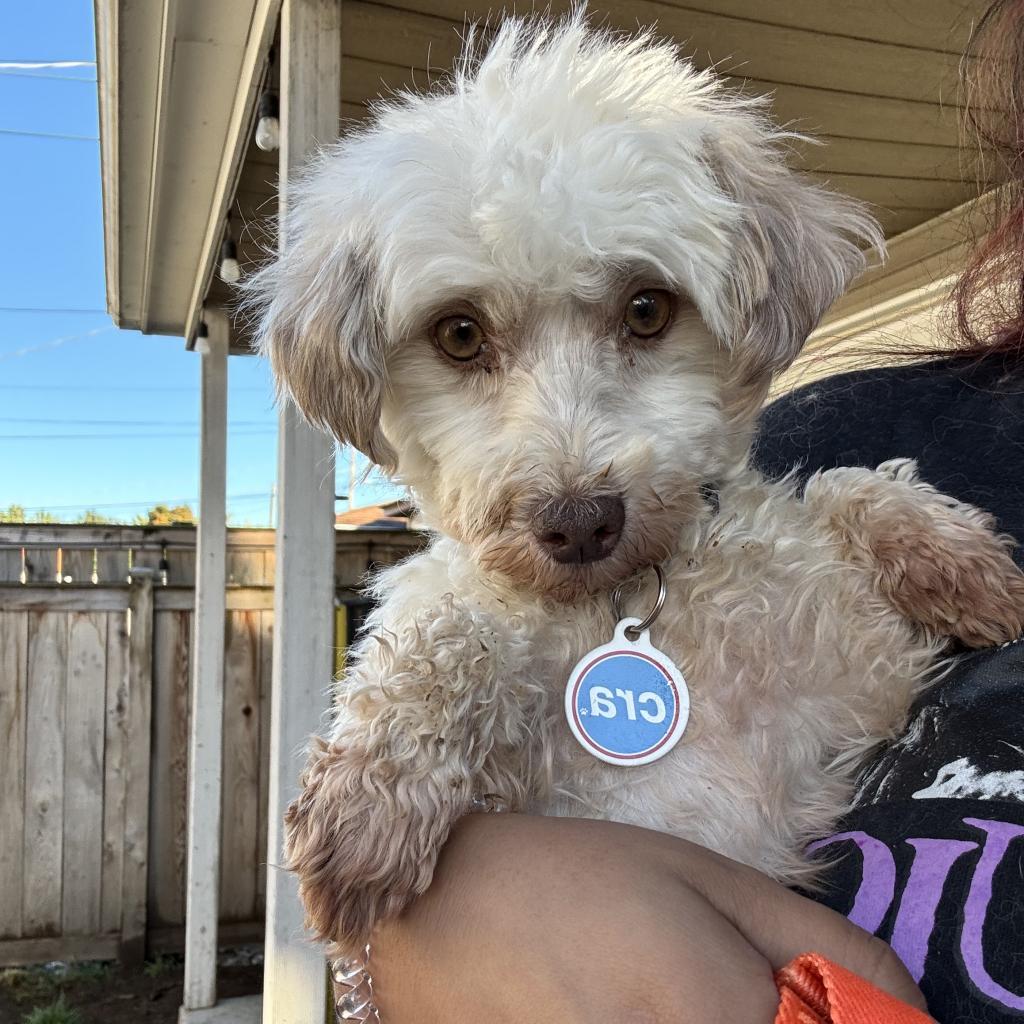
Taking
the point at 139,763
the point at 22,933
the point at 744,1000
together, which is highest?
the point at 744,1000

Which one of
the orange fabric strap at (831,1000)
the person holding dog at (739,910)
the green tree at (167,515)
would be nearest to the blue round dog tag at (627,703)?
the person holding dog at (739,910)

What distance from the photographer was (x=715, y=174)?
1.54m

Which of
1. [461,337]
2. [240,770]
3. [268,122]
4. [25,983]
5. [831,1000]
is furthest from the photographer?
[240,770]

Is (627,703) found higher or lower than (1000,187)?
lower

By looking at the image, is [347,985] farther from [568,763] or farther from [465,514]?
→ [465,514]

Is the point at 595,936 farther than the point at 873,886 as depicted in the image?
No

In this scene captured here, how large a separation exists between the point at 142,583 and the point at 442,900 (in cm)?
618

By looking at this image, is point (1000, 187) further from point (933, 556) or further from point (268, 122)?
point (268, 122)

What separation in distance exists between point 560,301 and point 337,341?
1.32 feet

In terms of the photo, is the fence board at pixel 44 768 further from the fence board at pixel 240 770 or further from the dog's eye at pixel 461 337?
the dog's eye at pixel 461 337

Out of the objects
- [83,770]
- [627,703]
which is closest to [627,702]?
[627,703]

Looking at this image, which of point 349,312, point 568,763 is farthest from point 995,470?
point 349,312

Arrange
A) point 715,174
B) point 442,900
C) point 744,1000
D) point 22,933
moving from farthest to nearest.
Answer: point 22,933 → point 715,174 → point 442,900 → point 744,1000

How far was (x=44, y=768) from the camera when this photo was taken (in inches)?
257
